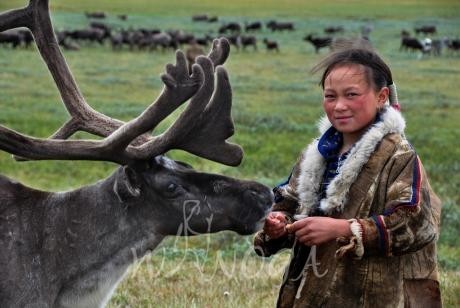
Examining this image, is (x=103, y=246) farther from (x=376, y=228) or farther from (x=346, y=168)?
(x=376, y=228)

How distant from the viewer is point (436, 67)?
115 ft

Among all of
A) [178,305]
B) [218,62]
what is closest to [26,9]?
[218,62]

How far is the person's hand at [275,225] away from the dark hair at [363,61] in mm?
699

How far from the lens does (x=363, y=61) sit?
4.16m

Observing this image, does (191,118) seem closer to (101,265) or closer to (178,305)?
(101,265)

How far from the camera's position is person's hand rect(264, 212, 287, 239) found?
4.28m

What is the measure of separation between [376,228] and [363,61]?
769 millimetres

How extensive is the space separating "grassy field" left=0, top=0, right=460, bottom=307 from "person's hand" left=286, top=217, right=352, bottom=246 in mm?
883

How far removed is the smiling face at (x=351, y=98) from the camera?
13.5ft

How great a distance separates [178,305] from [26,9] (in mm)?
2084

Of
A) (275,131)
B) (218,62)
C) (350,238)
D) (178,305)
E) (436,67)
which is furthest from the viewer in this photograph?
(436,67)

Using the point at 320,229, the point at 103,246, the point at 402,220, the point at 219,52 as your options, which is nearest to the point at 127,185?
the point at 103,246

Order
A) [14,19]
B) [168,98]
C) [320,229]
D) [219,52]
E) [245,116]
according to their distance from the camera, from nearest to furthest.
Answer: [320,229] < [168,98] < [219,52] < [14,19] < [245,116]

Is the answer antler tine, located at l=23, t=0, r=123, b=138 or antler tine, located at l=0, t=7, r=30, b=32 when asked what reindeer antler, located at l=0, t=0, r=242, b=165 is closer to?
antler tine, located at l=23, t=0, r=123, b=138
